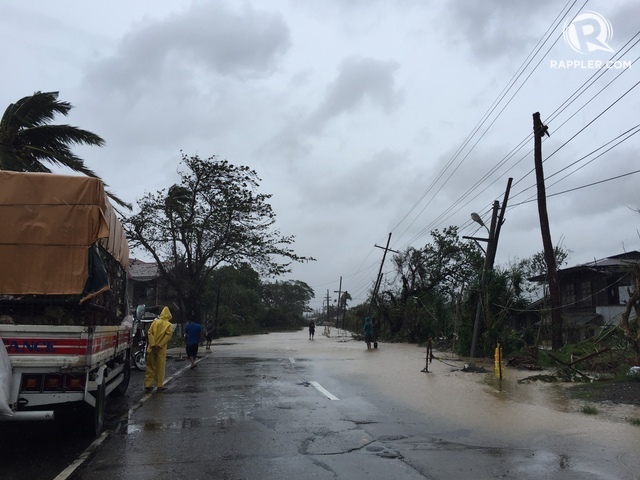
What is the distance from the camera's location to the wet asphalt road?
575cm

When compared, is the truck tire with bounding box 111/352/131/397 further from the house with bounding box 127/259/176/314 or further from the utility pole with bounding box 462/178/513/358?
the house with bounding box 127/259/176/314

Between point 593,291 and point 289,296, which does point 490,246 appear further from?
point 289,296

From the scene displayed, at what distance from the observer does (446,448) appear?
22.2 feet

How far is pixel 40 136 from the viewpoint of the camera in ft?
50.3

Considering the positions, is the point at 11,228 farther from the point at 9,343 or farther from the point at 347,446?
the point at 347,446

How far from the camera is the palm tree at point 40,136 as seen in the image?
1491 centimetres

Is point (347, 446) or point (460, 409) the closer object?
point (347, 446)

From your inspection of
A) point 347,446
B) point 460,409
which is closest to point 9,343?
point 347,446

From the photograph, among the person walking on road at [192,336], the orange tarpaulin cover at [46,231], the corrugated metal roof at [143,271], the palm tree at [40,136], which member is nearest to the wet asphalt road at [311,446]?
the orange tarpaulin cover at [46,231]

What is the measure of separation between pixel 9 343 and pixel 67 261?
1.16 metres

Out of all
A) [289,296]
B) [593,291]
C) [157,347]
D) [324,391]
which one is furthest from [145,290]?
[289,296]

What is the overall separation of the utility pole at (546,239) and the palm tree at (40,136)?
13463mm

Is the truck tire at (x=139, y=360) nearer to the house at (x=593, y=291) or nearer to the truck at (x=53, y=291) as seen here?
the truck at (x=53, y=291)

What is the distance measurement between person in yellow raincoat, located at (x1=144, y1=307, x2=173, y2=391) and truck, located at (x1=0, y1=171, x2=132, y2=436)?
4382 mm
